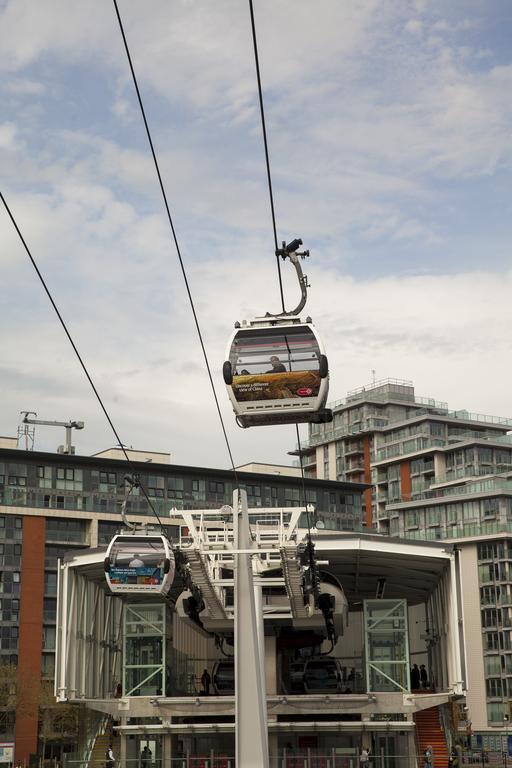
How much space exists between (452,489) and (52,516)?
1672 inches

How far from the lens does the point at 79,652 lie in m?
55.5

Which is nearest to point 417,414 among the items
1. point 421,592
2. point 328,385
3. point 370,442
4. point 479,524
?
point 370,442

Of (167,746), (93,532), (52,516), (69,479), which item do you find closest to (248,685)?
(167,746)

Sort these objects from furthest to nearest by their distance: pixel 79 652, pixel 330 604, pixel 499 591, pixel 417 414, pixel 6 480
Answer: pixel 417 414, pixel 499 591, pixel 6 480, pixel 79 652, pixel 330 604

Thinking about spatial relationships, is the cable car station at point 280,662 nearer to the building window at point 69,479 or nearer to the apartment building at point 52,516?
the apartment building at point 52,516

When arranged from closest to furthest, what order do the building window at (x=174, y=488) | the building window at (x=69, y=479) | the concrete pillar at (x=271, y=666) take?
1. the concrete pillar at (x=271, y=666)
2. the building window at (x=69, y=479)
3. the building window at (x=174, y=488)

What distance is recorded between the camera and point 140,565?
38750 mm

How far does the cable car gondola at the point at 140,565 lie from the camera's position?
38.5 meters

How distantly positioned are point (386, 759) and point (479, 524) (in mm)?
62285

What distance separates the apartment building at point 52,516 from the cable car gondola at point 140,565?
4105 centimetres

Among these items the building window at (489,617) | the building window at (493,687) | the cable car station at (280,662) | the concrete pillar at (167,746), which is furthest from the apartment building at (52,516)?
the concrete pillar at (167,746)

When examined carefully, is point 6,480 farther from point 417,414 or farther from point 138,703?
point 417,414

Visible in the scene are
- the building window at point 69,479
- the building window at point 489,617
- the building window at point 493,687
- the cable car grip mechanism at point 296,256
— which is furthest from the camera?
the building window at point 489,617

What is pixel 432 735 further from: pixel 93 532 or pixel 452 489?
pixel 452 489
